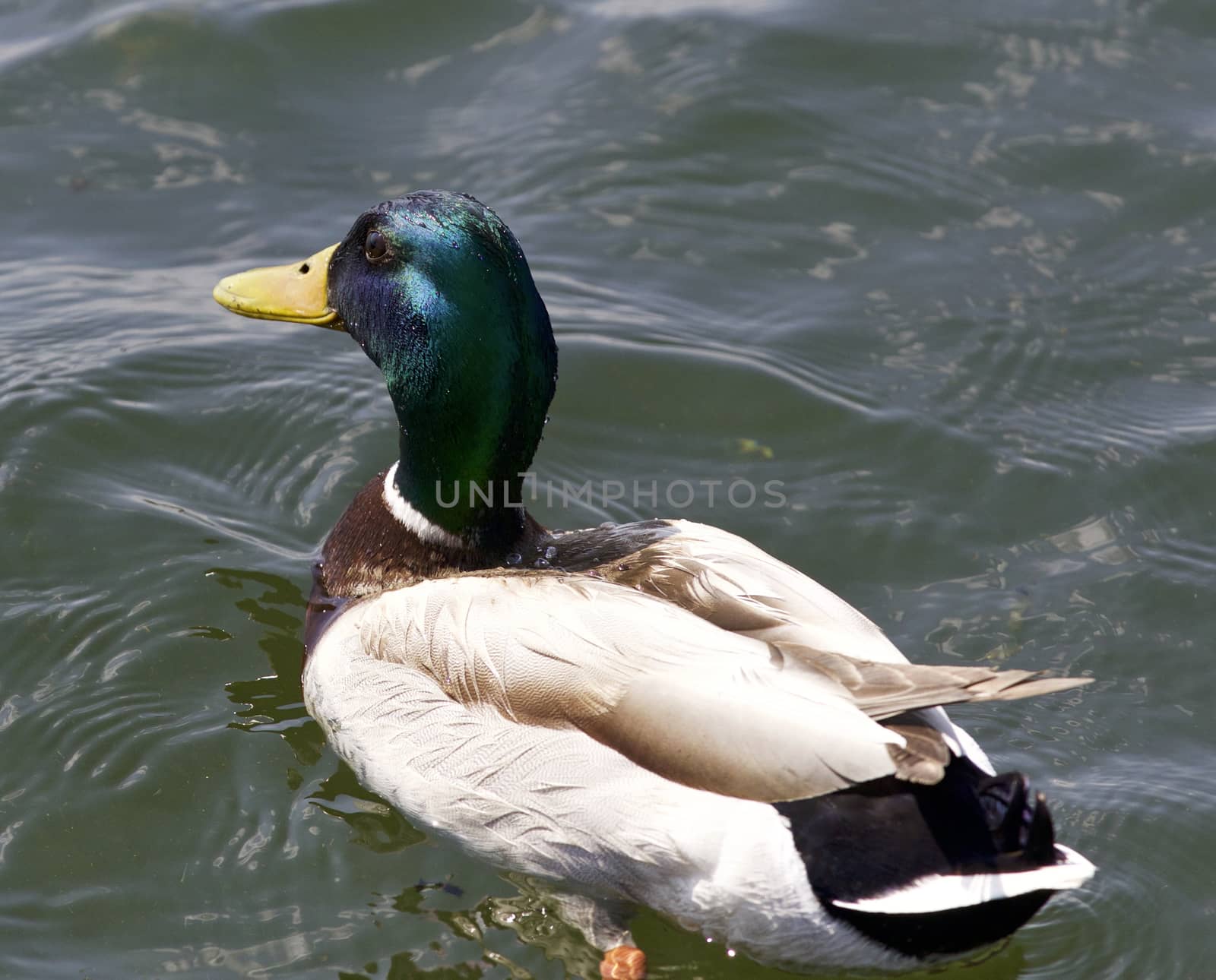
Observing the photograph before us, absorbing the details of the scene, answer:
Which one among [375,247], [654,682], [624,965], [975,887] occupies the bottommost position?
[624,965]

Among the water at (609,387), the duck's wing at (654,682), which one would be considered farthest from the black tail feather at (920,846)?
the water at (609,387)

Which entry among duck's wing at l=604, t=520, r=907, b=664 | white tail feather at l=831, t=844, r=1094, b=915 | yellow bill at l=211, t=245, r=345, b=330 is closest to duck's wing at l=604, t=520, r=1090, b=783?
duck's wing at l=604, t=520, r=907, b=664

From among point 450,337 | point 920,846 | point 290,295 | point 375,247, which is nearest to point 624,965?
point 920,846

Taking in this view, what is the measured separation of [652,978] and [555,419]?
2911 millimetres

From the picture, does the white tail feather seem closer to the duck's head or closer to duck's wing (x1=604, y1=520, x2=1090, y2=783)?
duck's wing (x1=604, y1=520, x2=1090, y2=783)

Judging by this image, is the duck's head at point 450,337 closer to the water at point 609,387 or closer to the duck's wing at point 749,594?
the duck's wing at point 749,594

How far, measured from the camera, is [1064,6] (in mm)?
9297

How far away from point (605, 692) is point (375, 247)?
1.73m

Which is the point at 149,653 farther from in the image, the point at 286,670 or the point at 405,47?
the point at 405,47

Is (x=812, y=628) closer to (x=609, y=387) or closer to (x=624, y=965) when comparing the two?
(x=624, y=965)

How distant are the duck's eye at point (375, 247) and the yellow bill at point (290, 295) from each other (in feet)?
0.95

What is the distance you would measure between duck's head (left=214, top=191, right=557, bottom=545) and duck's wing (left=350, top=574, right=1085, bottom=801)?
0.47 m

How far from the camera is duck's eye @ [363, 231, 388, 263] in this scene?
198 inches

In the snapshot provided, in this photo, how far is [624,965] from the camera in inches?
171
